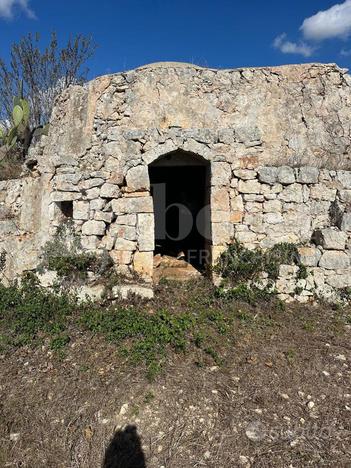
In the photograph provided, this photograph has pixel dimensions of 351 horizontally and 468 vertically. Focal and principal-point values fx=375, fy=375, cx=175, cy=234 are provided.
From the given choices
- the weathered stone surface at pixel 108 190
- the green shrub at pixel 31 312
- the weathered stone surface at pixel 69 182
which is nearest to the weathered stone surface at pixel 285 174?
the weathered stone surface at pixel 108 190

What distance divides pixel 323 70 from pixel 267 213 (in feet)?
8.70

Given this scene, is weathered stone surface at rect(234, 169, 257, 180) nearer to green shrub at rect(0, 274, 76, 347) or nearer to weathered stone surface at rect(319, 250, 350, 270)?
weathered stone surface at rect(319, 250, 350, 270)

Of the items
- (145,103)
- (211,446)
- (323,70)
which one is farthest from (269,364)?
(323,70)

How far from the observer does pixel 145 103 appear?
6320 mm

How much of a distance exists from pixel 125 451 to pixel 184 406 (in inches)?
28.9

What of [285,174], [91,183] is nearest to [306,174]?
[285,174]

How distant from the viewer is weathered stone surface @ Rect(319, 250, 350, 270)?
6.09 m

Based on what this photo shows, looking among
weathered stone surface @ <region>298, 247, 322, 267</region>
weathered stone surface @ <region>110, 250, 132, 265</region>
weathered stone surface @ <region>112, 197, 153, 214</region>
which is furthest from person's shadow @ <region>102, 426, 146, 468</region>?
weathered stone surface @ <region>298, 247, 322, 267</region>

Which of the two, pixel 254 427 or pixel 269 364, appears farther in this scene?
pixel 269 364

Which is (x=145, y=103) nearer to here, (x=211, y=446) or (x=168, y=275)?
(x=168, y=275)

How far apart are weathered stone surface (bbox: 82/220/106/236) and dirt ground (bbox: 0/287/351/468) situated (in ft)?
5.87

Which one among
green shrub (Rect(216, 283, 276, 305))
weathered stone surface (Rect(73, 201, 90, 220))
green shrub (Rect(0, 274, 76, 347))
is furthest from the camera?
weathered stone surface (Rect(73, 201, 90, 220))

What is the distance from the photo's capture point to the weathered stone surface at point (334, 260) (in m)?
6.09

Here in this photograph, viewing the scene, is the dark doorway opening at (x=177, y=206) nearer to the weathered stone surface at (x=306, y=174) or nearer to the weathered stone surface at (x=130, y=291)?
the weathered stone surface at (x=130, y=291)
